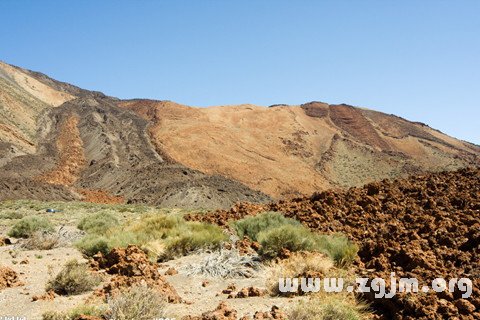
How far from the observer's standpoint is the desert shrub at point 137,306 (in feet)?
18.3

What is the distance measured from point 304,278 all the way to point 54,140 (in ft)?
179

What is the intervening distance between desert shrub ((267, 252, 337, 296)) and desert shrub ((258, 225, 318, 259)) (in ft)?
2.49

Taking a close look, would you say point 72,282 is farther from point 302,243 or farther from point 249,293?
point 302,243

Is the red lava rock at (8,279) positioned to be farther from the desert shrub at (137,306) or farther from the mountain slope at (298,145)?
the mountain slope at (298,145)

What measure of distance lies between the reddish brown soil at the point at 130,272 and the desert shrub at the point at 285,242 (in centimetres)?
223

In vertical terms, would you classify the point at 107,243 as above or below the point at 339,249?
below

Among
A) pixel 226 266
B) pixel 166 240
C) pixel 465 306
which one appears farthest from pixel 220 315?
pixel 166 240

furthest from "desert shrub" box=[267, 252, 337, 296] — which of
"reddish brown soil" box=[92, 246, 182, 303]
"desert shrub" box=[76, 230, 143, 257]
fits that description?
"desert shrub" box=[76, 230, 143, 257]

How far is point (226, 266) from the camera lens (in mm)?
8484

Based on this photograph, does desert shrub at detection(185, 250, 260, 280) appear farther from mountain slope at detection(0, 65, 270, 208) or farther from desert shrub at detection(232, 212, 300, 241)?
mountain slope at detection(0, 65, 270, 208)

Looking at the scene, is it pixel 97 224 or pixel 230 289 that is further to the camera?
pixel 97 224

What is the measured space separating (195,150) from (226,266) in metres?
48.3

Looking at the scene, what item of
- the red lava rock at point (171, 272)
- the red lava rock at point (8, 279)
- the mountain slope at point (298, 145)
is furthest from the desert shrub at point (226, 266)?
the mountain slope at point (298, 145)

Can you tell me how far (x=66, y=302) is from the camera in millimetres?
7027
